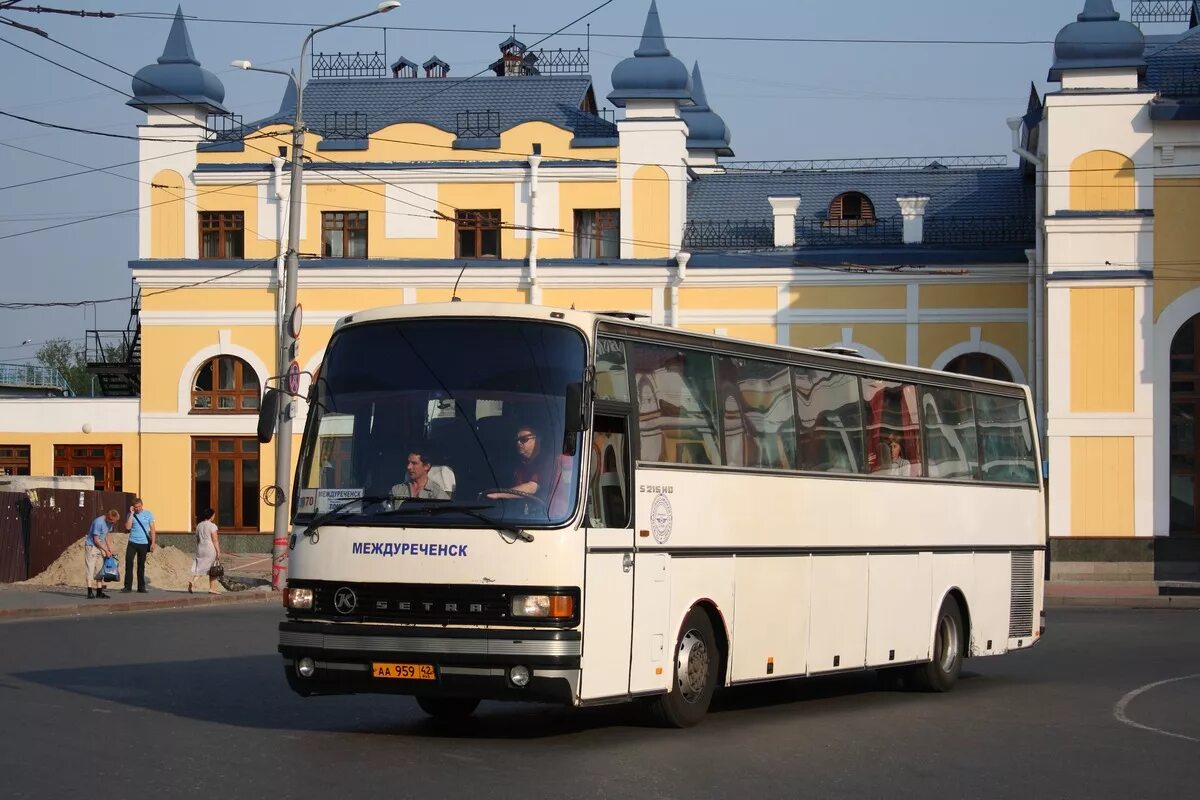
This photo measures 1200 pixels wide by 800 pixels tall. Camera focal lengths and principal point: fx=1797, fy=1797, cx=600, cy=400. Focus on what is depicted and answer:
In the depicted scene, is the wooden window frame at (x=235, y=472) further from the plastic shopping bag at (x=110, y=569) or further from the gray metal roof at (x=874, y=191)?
the plastic shopping bag at (x=110, y=569)

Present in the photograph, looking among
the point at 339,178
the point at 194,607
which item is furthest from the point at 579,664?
the point at 339,178

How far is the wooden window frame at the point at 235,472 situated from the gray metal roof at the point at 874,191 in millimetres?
12887

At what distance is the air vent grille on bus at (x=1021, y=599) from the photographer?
18875 millimetres

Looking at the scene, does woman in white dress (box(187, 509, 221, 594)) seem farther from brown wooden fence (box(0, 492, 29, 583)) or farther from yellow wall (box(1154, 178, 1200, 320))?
yellow wall (box(1154, 178, 1200, 320))

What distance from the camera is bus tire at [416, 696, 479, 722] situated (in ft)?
43.6

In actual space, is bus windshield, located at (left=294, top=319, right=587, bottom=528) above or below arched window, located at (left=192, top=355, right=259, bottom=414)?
below

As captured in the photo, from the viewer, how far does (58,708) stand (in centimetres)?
1350

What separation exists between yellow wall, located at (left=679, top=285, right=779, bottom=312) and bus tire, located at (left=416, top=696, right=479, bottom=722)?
105 ft

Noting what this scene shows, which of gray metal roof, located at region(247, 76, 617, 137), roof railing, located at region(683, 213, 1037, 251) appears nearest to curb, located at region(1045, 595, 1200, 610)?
roof railing, located at region(683, 213, 1037, 251)

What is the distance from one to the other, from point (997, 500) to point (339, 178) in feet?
97.1

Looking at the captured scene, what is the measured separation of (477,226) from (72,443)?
11912 millimetres

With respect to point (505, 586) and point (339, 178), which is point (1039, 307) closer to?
point (339, 178)

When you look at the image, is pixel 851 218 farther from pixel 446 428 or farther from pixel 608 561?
pixel 446 428

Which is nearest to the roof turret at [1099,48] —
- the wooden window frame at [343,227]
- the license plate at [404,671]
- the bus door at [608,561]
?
the wooden window frame at [343,227]
